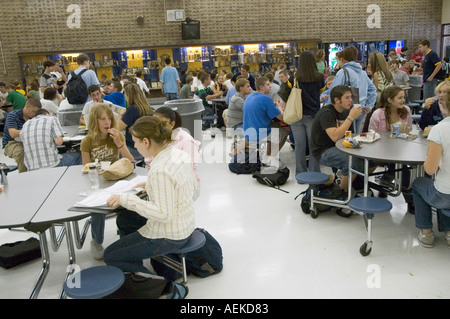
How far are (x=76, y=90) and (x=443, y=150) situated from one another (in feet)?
18.1

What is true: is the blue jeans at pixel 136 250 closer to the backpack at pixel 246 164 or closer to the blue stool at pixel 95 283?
the blue stool at pixel 95 283

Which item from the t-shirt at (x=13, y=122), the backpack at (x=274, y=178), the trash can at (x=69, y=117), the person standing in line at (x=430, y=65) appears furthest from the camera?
the person standing in line at (x=430, y=65)

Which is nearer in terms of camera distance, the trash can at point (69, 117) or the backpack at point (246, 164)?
the backpack at point (246, 164)

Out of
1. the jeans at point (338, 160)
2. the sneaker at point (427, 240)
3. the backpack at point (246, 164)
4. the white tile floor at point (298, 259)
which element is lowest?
the white tile floor at point (298, 259)

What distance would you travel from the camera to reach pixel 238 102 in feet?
22.2

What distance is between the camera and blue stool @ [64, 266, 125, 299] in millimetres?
2398

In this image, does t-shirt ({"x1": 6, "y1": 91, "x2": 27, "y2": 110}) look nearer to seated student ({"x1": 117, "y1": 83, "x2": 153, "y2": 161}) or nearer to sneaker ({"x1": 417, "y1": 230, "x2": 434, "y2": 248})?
seated student ({"x1": 117, "y1": 83, "x2": 153, "y2": 161})

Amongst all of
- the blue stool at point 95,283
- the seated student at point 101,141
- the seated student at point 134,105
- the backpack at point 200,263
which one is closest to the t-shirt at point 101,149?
the seated student at point 101,141

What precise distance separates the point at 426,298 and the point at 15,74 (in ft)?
43.3

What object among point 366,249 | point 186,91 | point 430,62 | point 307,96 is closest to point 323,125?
point 307,96

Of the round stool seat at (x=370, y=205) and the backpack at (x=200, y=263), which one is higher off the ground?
the round stool seat at (x=370, y=205)

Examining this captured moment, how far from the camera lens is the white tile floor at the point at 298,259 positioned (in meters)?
3.06

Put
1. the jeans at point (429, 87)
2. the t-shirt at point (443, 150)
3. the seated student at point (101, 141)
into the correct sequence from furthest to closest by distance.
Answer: the jeans at point (429, 87) < the seated student at point (101, 141) < the t-shirt at point (443, 150)

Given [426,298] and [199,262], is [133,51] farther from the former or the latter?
[426,298]
